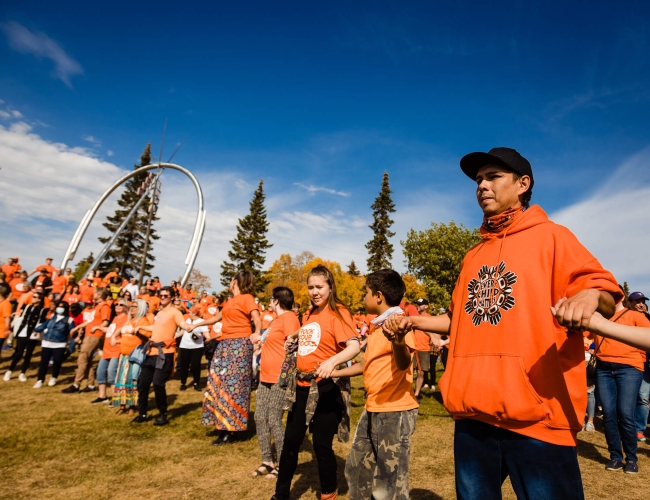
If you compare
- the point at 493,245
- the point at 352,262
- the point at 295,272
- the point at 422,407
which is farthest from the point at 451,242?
the point at 493,245

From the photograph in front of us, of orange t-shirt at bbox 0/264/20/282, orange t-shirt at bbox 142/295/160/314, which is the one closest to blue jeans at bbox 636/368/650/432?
orange t-shirt at bbox 142/295/160/314

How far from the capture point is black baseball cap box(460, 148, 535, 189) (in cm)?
202

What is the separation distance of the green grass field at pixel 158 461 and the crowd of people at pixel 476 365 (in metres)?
0.43

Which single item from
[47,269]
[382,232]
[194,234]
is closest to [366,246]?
[382,232]

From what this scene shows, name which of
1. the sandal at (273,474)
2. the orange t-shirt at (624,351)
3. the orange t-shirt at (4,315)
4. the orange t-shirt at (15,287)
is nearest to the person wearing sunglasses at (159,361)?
the sandal at (273,474)

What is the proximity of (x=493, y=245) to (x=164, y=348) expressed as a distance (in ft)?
22.2

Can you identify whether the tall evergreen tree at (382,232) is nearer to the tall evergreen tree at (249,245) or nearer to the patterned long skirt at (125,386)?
the tall evergreen tree at (249,245)

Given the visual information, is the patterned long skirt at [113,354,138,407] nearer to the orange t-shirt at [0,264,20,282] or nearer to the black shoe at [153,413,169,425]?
the black shoe at [153,413,169,425]

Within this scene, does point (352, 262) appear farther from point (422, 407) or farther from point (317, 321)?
point (317, 321)

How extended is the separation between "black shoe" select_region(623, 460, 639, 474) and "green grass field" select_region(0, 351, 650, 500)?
0.26ft

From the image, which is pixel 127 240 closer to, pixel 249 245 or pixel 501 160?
pixel 249 245

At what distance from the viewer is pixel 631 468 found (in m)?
5.32

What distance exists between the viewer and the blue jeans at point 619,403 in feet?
17.3

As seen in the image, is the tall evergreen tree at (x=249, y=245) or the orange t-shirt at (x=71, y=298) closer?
the orange t-shirt at (x=71, y=298)
